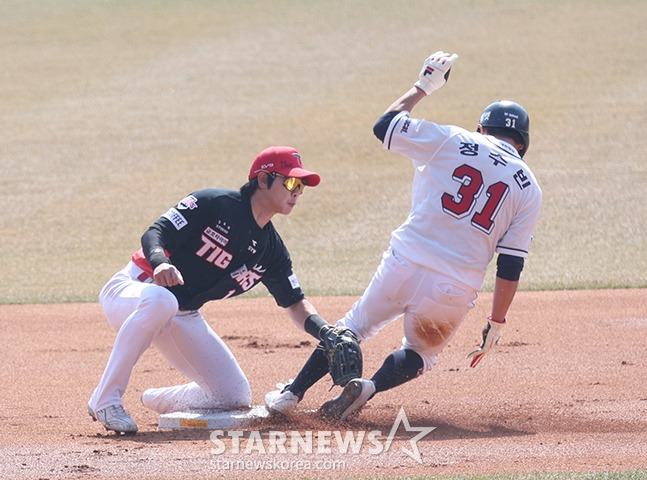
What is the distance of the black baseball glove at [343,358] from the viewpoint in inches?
191

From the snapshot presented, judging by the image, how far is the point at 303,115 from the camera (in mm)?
17609

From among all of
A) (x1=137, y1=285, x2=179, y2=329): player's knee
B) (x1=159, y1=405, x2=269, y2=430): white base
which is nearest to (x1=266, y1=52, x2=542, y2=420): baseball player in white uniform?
(x1=159, y1=405, x2=269, y2=430): white base

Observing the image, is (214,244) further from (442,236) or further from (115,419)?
(442,236)

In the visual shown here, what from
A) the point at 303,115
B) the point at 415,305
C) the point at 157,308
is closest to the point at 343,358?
the point at 415,305

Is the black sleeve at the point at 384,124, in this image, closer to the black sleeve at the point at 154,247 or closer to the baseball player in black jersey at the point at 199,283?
the baseball player in black jersey at the point at 199,283

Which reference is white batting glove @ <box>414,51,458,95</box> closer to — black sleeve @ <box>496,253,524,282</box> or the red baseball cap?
the red baseball cap

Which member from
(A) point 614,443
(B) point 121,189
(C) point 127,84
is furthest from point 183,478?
(C) point 127,84

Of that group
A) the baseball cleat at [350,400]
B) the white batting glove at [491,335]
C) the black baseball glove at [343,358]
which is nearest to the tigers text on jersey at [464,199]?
the white batting glove at [491,335]

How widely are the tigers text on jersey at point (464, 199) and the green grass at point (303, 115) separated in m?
4.43

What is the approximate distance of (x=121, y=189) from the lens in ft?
46.5

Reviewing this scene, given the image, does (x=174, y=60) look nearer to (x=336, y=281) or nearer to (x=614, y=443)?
(x=336, y=281)

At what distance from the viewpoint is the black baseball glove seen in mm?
4844

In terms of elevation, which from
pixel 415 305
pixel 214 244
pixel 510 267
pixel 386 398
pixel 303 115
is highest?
pixel 214 244

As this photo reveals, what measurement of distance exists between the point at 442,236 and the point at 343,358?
0.86 meters
